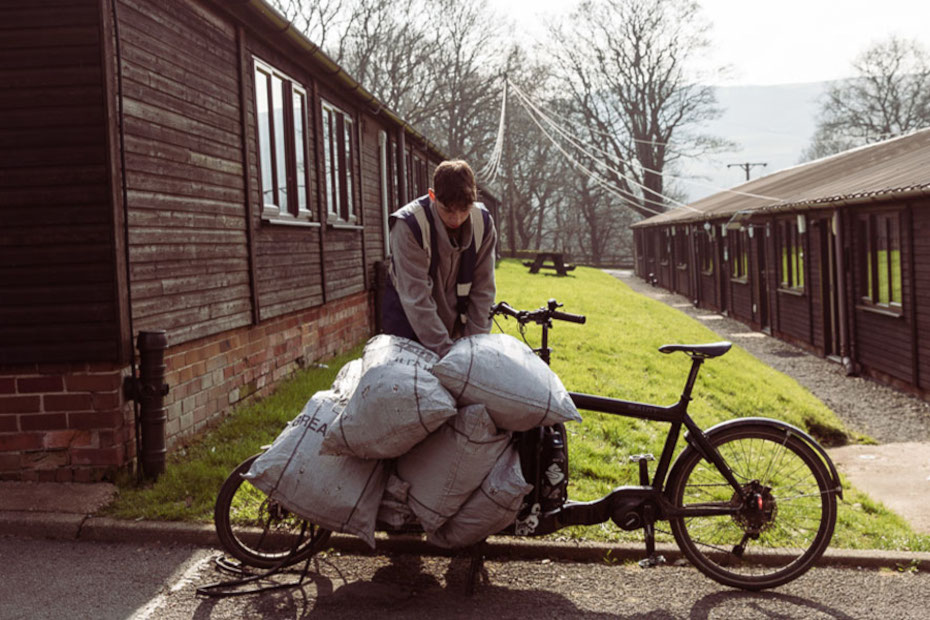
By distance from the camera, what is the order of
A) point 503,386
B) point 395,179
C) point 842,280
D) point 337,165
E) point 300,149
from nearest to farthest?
point 503,386 < point 300,149 < point 337,165 < point 842,280 < point 395,179

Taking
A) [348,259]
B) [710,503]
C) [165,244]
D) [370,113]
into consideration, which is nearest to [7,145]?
[165,244]

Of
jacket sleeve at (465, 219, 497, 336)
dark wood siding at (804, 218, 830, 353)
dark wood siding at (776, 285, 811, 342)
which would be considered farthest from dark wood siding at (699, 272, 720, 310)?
jacket sleeve at (465, 219, 497, 336)

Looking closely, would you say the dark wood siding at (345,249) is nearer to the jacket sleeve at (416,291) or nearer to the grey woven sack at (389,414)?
the jacket sleeve at (416,291)

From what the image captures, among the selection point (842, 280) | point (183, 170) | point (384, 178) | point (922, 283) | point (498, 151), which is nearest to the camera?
point (183, 170)

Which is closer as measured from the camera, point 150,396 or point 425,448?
point 425,448

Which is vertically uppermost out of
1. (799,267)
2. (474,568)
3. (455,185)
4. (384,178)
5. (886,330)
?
(384,178)

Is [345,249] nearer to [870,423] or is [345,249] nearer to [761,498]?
[870,423]

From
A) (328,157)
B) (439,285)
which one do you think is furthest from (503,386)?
(328,157)

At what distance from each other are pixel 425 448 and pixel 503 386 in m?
0.45

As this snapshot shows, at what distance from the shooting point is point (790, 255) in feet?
66.9

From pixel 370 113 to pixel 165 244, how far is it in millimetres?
10025

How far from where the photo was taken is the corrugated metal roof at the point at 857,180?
44.2ft

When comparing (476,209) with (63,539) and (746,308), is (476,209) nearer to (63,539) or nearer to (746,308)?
(63,539)

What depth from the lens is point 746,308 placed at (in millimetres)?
25031
